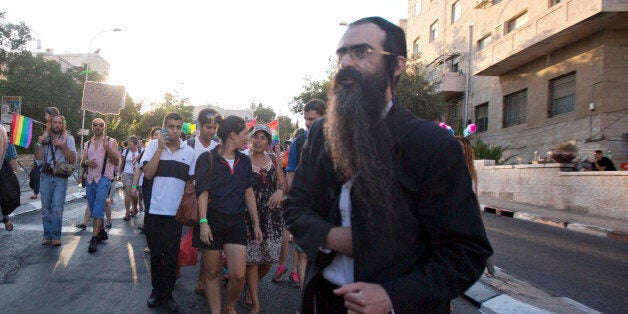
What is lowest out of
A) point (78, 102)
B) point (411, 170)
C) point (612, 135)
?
point (411, 170)

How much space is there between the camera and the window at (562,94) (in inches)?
743

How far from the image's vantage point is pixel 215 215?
411cm

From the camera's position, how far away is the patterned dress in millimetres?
4504

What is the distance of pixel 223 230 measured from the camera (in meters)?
4.08

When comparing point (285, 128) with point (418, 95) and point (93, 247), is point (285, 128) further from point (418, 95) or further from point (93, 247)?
point (93, 247)

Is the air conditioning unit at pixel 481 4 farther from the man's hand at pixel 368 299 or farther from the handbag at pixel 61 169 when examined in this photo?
the man's hand at pixel 368 299

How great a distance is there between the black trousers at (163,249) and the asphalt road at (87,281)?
256 millimetres

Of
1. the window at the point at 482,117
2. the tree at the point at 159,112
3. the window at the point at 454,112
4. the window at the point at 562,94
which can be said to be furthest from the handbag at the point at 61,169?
the tree at the point at 159,112

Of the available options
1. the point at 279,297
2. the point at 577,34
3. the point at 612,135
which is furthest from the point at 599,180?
the point at 279,297

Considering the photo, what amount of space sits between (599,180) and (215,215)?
12.1 m

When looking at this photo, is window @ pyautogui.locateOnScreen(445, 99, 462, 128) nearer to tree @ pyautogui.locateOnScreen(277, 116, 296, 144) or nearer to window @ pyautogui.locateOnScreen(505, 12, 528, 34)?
window @ pyautogui.locateOnScreen(505, 12, 528, 34)

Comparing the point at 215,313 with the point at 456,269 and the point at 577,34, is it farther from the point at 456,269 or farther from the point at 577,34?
the point at 577,34

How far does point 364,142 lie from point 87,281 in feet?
16.0

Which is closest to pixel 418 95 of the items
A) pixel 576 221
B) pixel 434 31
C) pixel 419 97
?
pixel 419 97
